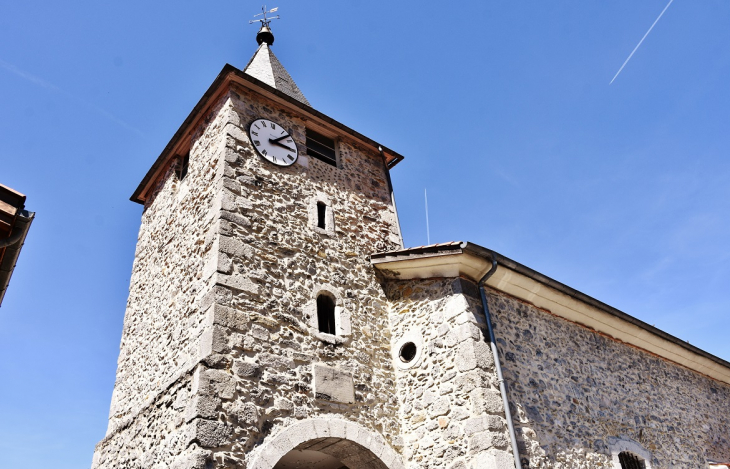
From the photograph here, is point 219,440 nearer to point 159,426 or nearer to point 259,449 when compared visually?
point 259,449

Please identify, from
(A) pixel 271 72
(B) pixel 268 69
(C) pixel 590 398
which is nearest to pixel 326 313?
(C) pixel 590 398

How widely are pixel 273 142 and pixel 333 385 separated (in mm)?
3806

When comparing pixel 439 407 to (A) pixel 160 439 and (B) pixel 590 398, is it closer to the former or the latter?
(B) pixel 590 398

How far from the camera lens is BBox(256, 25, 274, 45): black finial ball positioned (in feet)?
42.5

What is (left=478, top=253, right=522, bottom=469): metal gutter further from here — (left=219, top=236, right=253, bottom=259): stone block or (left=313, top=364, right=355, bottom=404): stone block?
(left=219, top=236, right=253, bottom=259): stone block

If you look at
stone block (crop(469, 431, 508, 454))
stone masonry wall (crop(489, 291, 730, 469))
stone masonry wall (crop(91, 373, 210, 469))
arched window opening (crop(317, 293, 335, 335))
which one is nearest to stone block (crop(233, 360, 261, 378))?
stone masonry wall (crop(91, 373, 210, 469))

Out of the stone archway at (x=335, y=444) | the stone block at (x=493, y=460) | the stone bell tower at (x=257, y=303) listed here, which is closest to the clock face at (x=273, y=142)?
the stone bell tower at (x=257, y=303)

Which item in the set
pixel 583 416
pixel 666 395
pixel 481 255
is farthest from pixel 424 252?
pixel 666 395

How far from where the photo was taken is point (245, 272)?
271 inches

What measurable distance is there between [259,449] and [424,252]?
3.33 metres

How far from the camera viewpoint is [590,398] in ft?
26.7

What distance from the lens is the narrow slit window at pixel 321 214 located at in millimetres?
8281

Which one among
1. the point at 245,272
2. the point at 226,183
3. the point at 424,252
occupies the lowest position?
the point at 245,272

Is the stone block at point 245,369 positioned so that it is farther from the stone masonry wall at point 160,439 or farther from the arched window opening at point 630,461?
the arched window opening at point 630,461
